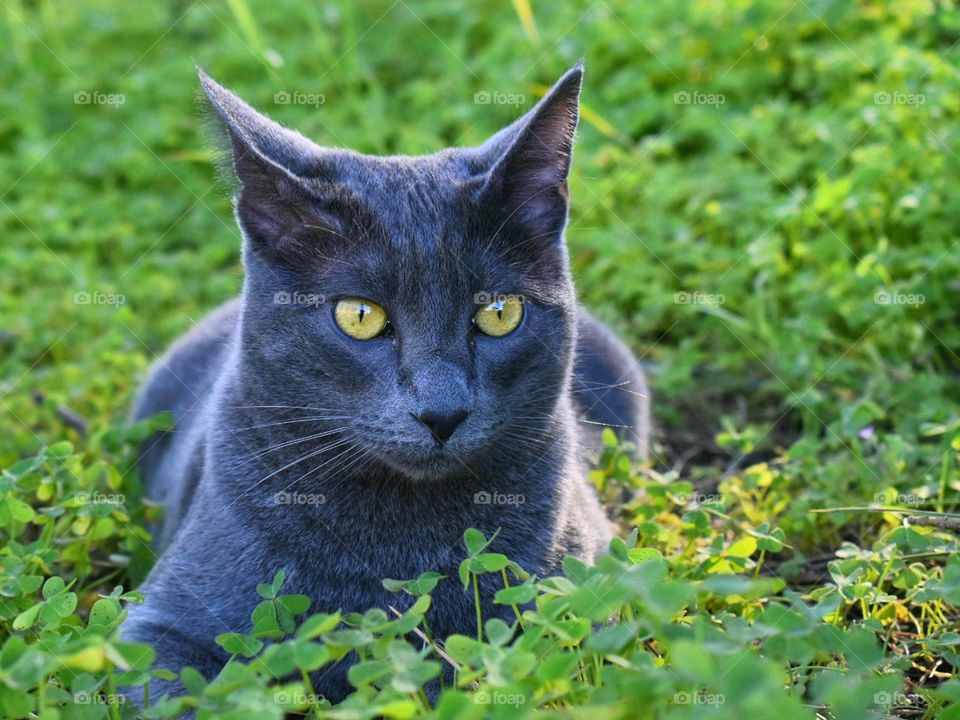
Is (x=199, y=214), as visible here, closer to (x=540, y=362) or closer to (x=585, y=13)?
(x=585, y=13)

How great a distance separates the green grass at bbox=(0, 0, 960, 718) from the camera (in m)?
1.97

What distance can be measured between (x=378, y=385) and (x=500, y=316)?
0.34m

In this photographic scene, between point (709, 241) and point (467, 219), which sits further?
point (709, 241)

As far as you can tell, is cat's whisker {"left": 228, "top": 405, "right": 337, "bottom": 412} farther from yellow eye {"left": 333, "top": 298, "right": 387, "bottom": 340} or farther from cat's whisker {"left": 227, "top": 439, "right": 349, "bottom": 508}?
yellow eye {"left": 333, "top": 298, "right": 387, "bottom": 340}

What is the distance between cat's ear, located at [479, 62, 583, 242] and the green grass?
72 cm

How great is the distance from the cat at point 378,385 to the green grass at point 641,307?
19 cm

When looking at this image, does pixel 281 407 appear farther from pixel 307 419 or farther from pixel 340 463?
pixel 340 463

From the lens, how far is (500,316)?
255cm

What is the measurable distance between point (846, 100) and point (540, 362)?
2.91 m

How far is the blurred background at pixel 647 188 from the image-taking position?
3.92 m

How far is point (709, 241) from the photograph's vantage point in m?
4.66

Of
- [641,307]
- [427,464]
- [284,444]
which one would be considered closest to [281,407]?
[284,444]

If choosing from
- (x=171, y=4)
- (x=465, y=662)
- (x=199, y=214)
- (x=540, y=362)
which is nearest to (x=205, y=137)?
(x=540, y=362)

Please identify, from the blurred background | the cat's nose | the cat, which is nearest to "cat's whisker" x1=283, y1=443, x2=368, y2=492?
the cat
